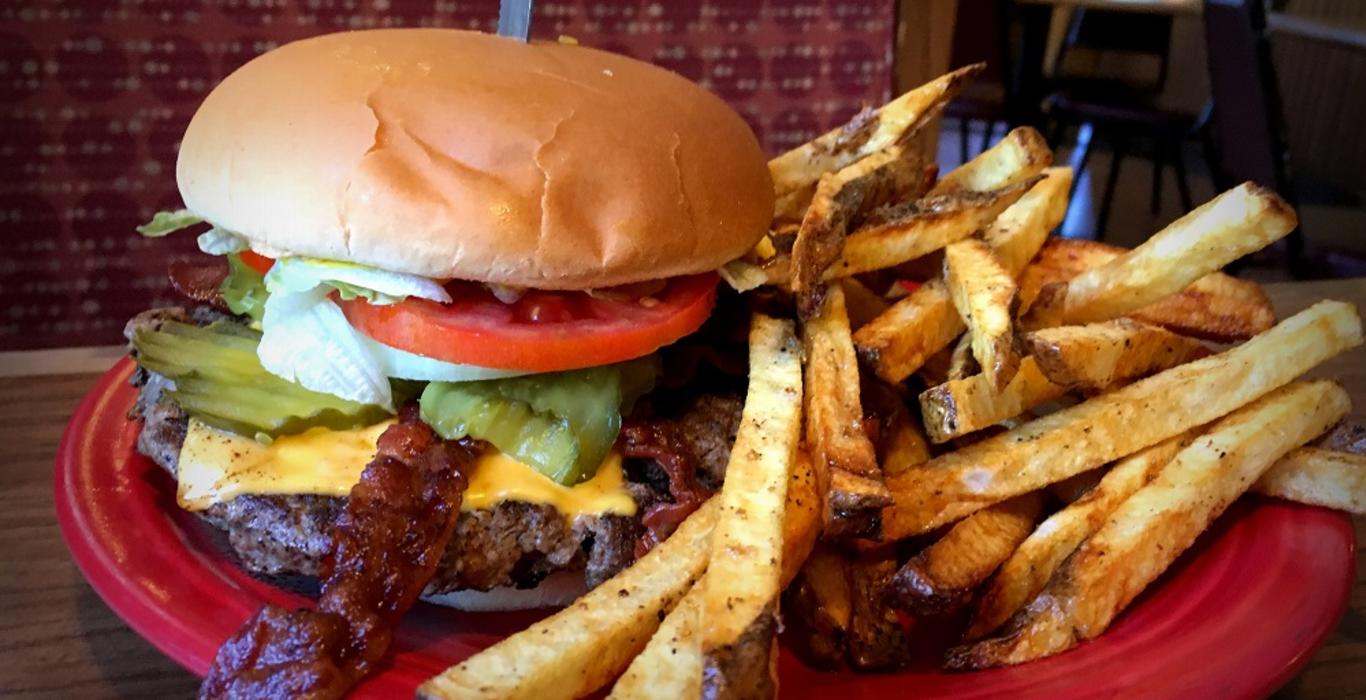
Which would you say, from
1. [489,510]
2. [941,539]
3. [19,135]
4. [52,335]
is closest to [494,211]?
[489,510]

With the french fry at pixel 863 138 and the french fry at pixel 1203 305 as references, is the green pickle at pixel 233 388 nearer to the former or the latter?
the french fry at pixel 863 138

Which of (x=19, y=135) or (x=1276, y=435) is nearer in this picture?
(x=1276, y=435)

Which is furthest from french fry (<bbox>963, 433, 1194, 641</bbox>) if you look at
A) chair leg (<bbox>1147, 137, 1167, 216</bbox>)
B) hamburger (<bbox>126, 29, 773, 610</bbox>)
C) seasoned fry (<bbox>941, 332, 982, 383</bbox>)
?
chair leg (<bbox>1147, 137, 1167, 216</bbox>)

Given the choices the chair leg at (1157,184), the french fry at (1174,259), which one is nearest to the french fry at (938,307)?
the french fry at (1174,259)

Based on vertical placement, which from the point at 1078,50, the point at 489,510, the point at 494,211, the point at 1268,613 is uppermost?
the point at 494,211

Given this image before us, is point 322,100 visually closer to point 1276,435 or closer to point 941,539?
point 941,539

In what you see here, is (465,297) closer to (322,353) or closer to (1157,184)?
(322,353)

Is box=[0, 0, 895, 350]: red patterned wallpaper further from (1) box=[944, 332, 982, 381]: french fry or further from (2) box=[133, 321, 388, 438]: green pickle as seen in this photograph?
(1) box=[944, 332, 982, 381]: french fry
